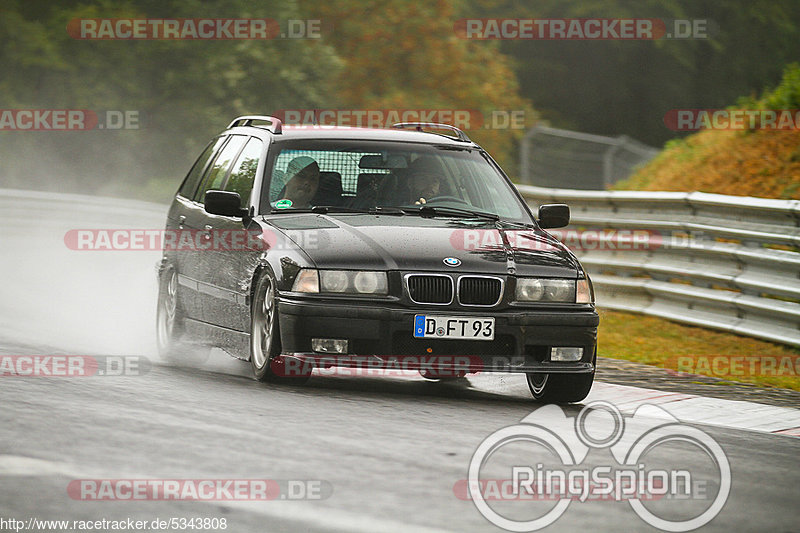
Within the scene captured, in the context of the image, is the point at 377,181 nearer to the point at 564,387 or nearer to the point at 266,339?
the point at 266,339

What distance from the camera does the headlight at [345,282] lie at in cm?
832

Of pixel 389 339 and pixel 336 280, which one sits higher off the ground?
pixel 336 280

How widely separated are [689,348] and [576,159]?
14.2 metres

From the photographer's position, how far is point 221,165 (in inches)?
424

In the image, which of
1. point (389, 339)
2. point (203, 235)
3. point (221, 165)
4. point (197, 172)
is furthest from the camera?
point (197, 172)

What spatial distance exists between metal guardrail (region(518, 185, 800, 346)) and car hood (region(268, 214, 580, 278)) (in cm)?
389

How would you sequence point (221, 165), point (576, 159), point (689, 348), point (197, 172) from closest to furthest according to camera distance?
point (221, 165)
point (197, 172)
point (689, 348)
point (576, 159)

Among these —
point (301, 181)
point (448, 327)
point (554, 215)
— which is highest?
point (301, 181)

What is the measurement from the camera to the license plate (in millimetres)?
8289

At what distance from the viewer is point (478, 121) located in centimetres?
4044

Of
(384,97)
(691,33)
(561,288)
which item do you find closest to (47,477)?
(561,288)

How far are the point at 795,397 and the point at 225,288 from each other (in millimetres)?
Result: 3967

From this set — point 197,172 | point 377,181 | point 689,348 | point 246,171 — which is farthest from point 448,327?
point 689,348

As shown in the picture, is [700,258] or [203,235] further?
[700,258]
